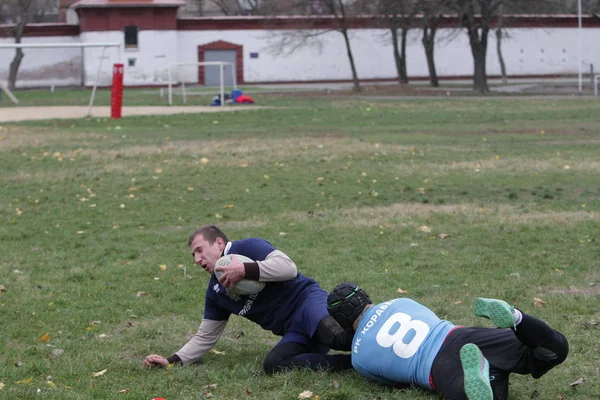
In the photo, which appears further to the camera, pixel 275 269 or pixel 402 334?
pixel 275 269

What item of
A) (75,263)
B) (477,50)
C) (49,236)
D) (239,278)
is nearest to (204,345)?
(239,278)

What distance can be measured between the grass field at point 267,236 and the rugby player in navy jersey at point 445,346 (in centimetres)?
17

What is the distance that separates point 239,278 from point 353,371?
85 cm

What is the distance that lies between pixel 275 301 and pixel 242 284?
0.33m

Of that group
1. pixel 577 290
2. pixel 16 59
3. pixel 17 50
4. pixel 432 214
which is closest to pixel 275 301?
pixel 577 290

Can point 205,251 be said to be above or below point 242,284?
above

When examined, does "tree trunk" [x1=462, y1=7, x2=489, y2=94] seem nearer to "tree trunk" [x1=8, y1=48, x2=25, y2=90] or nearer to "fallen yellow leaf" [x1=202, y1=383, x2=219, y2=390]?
"tree trunk" [x1=8, y1=48, x2=25, y2=90]

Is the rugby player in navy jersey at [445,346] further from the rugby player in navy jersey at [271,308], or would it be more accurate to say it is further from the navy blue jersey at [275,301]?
the navy blue jersey at [275,301]

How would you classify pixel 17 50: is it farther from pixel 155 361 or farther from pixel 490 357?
pixel 490 357

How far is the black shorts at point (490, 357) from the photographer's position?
4477 millimetres

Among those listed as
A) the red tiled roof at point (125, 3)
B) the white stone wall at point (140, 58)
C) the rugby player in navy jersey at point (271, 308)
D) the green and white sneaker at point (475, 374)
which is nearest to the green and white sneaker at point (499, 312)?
the green and white sneaker at point (475, 374)

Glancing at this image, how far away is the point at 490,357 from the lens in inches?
180

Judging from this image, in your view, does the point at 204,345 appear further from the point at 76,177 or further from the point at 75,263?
the point at 76,177

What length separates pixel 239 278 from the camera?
5.12 meters
